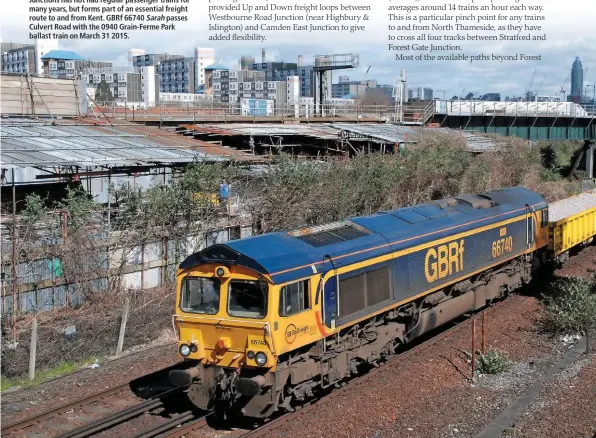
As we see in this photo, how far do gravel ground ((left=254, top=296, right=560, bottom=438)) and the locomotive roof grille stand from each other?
9.77 ft

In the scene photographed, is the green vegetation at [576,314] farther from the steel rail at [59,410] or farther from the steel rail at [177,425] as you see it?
the steel rail at [59,410]

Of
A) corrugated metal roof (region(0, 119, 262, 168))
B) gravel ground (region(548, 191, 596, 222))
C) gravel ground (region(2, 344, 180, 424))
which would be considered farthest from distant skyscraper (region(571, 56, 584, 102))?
gravel ground (region(2, 344, 180, 424))

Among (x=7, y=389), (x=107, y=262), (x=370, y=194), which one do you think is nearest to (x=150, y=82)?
(x=370, y=194)

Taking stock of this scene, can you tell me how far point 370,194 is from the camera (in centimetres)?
2734

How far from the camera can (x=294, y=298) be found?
12.1 metres

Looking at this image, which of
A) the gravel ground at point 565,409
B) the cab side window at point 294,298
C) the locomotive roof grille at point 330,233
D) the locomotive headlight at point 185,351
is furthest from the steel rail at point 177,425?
the gravel ground at point 565,409

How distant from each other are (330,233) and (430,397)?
3799mm

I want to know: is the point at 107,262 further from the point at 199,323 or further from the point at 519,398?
the point at 519,398

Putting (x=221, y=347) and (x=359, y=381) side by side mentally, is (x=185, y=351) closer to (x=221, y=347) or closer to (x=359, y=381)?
(x=221, y=347)

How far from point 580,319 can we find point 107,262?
1251 centimetres

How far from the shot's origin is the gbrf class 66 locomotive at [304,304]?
38.6 ft

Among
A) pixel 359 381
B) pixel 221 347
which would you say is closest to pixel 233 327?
pixel 221 347

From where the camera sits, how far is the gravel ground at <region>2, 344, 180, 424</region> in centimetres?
1327

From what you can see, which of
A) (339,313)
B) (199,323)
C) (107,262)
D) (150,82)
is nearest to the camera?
(199,323)
